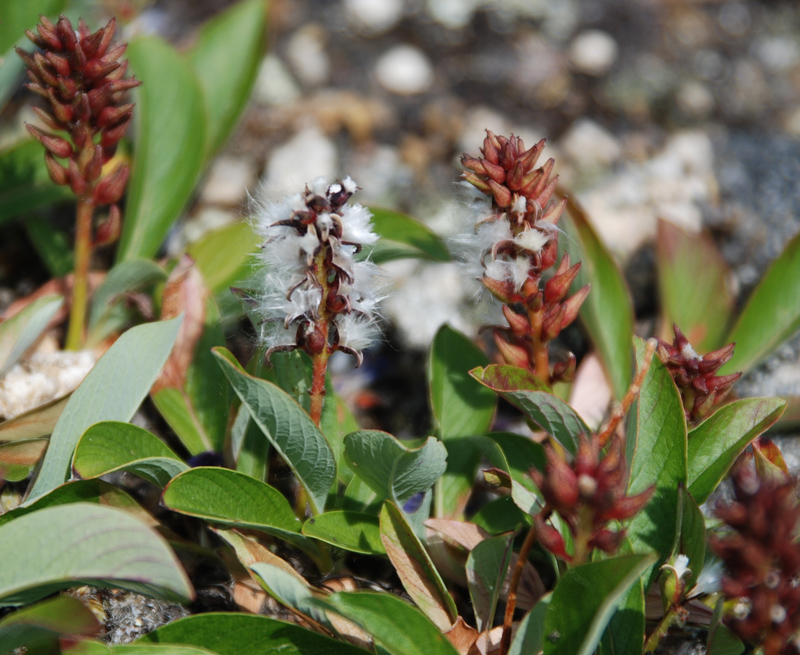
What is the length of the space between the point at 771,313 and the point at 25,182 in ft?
8.52

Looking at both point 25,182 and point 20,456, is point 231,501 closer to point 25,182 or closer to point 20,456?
point 20,456

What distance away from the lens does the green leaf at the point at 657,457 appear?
64.4 inches

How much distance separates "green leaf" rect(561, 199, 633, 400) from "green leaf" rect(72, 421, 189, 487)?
1389 mm

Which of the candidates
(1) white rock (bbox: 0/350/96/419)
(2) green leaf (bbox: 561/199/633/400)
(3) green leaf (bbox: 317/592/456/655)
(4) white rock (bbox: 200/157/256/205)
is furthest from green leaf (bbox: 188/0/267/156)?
(3) green leaf (bbox: 317/592/456/655)

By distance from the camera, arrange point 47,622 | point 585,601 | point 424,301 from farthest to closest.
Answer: point 424,301 < point 585,601 < point 47,622

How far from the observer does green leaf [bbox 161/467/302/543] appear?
4.95ft

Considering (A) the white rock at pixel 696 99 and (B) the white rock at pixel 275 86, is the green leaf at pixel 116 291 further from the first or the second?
(A) the white rock at pixel 696 99

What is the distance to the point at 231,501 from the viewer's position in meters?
1.62

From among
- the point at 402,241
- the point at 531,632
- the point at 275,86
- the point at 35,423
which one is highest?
the point at 275,86

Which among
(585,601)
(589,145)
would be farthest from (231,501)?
(589,145)

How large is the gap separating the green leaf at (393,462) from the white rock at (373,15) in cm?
284

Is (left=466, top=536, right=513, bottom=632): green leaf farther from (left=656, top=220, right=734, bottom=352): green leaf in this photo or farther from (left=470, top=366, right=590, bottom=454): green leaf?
(left=656, top=220, right=734, bottom=352): green leaf

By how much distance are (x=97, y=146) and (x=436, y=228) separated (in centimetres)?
151

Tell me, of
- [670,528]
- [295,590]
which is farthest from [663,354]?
[295,590]
